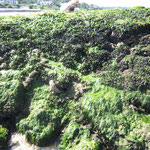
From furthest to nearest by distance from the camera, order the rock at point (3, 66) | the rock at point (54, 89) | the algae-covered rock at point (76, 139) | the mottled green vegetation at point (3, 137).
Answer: the rock at point (3, 66) < the rock at point (54, 89) < the mottled green vegetation at point (3, 137) < the algae-covered rock at point (76, 139)

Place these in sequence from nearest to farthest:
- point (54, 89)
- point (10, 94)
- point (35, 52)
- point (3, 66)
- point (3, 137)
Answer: point (3, 137) → point (54, 89) → point (10, 94) → point (3, 66) → point (35, 52)

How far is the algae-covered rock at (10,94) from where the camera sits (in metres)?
5.30

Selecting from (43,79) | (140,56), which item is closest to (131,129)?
(140,56)

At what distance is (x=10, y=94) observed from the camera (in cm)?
554

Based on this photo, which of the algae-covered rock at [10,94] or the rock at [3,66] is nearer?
the algae-covered rock at [10,94]

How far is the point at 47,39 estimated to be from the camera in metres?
6.93

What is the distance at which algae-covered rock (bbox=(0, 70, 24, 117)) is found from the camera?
530cm

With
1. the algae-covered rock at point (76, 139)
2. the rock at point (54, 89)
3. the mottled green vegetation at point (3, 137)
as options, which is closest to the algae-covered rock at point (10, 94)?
the mottled green vegetation at point (3, 137)

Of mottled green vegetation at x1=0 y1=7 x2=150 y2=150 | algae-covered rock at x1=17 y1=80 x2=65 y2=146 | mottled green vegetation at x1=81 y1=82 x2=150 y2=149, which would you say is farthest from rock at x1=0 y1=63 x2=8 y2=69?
mottled green vegetation at x1=81 y1=82 x2=150 y2=149

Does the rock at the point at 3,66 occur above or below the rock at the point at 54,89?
above

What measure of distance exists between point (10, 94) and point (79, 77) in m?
2.32

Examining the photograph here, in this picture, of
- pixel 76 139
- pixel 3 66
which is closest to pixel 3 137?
pixel 76 139

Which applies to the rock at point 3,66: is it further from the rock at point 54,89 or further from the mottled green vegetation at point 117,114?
the mottled green vegetation at point 117,114

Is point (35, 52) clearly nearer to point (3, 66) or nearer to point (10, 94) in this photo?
point (3, 66)
